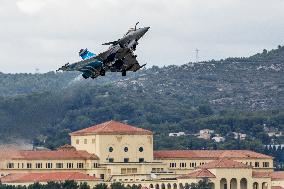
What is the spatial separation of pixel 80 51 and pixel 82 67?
2.92 metres

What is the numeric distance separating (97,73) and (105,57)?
99 cm

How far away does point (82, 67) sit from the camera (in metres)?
92.6

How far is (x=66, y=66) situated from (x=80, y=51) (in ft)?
7.71

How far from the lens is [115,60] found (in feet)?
303

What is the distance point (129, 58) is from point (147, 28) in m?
2.59

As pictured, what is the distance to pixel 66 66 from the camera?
93.3 metres

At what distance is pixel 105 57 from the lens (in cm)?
9262

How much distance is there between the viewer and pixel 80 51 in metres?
95.4

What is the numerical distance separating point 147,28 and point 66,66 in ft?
18.3

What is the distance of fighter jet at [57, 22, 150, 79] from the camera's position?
302ft

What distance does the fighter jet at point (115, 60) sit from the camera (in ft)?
302

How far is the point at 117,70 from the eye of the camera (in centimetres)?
9256

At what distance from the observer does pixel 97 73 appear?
92500mm

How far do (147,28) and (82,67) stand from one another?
Answer: 4.58 metres
